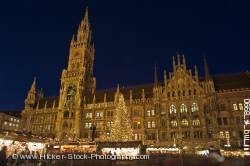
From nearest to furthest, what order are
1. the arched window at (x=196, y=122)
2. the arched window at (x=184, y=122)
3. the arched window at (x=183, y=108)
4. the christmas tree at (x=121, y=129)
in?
the christmas tree at (x=121, y=129) < the arched window at (x=196, y=122) < the arched window at (x=184, y=122) < the arched window at (x=183, y=108)

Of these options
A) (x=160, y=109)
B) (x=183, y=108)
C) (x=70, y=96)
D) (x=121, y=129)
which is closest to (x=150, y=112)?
(x=160, y=109)

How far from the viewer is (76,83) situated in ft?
267

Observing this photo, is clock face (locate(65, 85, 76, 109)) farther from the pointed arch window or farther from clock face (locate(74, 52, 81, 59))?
the pointed arch window

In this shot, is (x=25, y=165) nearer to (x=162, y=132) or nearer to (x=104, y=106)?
(x=162, y=132)

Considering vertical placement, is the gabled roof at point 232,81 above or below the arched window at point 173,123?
above

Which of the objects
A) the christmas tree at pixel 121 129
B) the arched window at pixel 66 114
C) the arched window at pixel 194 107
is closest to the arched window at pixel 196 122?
the arched window at pixel 194 107

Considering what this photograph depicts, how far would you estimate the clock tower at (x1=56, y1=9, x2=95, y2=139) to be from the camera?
75000 millimetres

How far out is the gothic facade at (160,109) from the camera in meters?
56.2

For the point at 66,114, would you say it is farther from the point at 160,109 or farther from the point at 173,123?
the point at 173,123

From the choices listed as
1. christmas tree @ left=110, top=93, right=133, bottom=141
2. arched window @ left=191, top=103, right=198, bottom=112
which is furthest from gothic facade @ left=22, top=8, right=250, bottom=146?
christmas tree @ left=110, top=93, right=133, bottom=141

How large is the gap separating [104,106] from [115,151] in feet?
119

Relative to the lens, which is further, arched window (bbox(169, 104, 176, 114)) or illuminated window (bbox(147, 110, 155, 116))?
illuminated window (bbox(147, 110, 155, 116))

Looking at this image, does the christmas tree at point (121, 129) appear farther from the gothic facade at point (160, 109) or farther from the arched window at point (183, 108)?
the arched window at point (183, 108)

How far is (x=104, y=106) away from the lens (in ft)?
241
